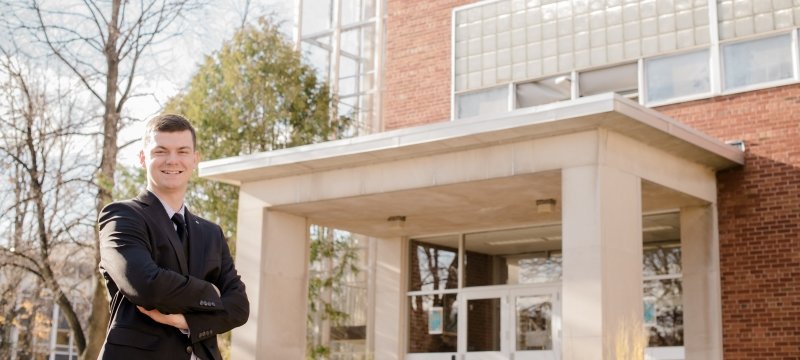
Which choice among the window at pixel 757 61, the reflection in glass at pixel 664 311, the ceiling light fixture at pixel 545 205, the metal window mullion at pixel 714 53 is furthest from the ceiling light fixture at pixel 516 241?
the window at pixel 757 61

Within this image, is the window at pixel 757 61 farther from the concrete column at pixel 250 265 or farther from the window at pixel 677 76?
the concrete column at pixel 250 265

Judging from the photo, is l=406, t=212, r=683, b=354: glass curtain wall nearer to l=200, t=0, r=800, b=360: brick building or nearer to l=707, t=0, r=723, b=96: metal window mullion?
l=200, t=0, r=800, b=360: brick building

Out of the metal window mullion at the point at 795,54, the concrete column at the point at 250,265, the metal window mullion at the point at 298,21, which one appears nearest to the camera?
the metal window mullion at the point at 795,54

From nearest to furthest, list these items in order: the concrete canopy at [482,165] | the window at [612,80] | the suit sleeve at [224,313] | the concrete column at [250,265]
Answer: the suit sleeve at [224,313] < the concrete canopy at [482,165] < the concrete column at [250,265] < the window at [612,80]

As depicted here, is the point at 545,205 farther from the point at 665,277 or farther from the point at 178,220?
the point at 178,220

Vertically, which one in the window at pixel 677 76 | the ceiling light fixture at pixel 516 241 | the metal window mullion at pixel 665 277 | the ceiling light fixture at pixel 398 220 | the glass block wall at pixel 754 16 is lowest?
the metal window mullion at pixel 665 277

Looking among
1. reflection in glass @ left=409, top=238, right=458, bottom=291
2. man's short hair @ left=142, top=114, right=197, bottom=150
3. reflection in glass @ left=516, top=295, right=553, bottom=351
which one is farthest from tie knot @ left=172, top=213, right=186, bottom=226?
reflection in glass @ left=409, top=238, right=458, bottom=291

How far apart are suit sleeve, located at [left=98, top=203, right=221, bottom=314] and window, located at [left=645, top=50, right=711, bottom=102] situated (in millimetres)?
13260

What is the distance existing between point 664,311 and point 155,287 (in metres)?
13.3

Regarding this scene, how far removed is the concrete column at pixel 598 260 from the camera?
1244 cm

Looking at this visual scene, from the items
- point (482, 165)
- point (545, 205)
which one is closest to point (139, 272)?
point (482, 165)

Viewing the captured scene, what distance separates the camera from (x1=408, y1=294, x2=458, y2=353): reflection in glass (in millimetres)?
17922

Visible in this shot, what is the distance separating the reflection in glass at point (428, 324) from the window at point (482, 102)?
3.07 m

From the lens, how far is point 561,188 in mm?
14164
